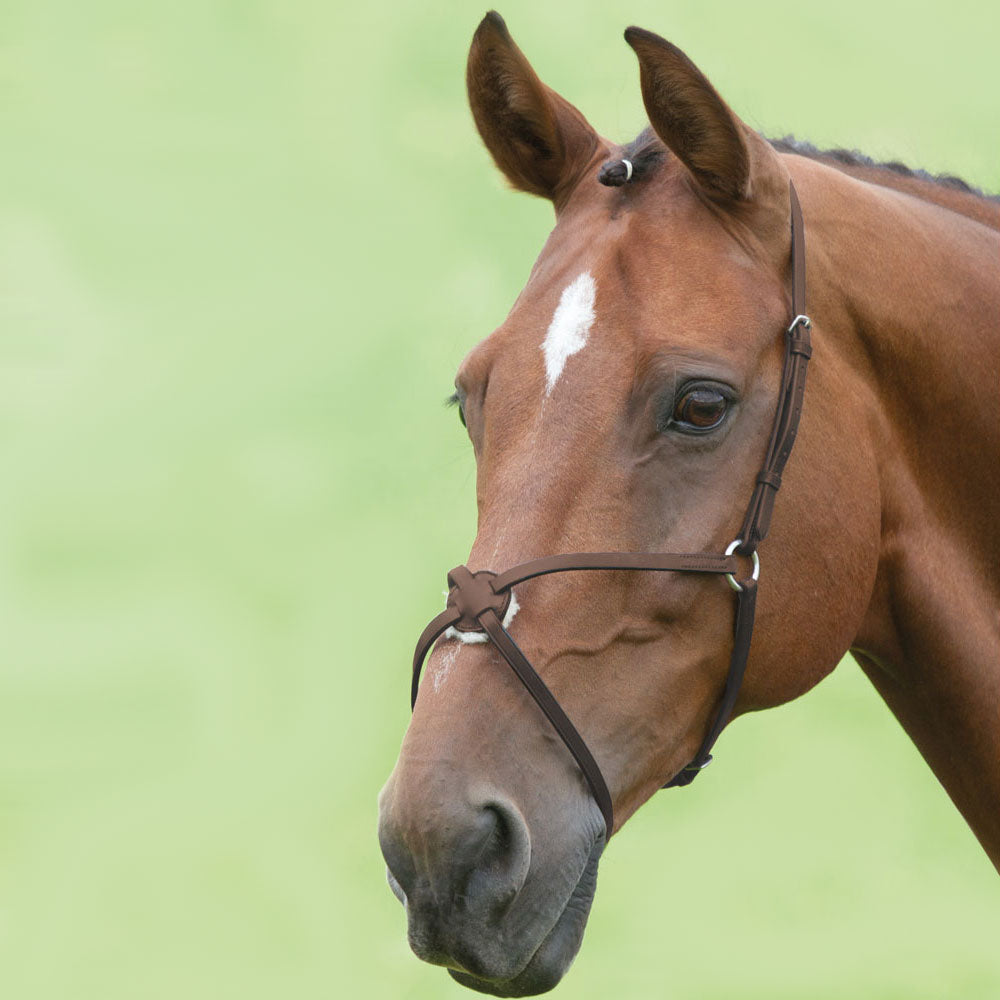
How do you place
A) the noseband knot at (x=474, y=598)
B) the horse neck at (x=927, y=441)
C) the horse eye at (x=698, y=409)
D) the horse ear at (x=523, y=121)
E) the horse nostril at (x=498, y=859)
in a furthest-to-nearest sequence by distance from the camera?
the horse ear at (x=523, y=121), the horse neck at (x=927, y=441), the horse eye at (x=698, y=409), the noseband knot at (x=474, y=598), the horse nostril at (x=498, y=859)

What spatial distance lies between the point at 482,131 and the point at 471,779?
4.58 feet

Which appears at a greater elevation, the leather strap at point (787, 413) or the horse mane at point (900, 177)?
the horse mane at point (900, 177)

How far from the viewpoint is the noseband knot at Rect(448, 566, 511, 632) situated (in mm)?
1782

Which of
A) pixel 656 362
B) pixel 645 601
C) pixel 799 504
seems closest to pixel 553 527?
pixel 645 601

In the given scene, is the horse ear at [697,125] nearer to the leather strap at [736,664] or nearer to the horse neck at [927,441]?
the horse neck at [927,441]

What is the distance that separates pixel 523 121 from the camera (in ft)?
7.85

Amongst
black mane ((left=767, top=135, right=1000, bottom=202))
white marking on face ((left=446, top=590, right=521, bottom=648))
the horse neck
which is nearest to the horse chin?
white marking on face ((left=446, top=590, right=521, bottom=648))

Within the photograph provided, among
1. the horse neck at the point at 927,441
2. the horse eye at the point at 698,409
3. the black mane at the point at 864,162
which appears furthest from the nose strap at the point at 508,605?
the black mane at the point at 864,162

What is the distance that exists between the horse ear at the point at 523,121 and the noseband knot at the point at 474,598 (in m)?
0.97

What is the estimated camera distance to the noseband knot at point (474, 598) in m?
1.78

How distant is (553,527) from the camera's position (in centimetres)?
183

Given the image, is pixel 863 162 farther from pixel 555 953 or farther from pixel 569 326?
pixel 555 953


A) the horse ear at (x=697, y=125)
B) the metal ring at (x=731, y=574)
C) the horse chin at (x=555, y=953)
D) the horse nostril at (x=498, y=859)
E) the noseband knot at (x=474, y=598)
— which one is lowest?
the horse chin at (x=555, y=953)

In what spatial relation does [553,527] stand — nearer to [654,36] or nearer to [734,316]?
[734,316]
